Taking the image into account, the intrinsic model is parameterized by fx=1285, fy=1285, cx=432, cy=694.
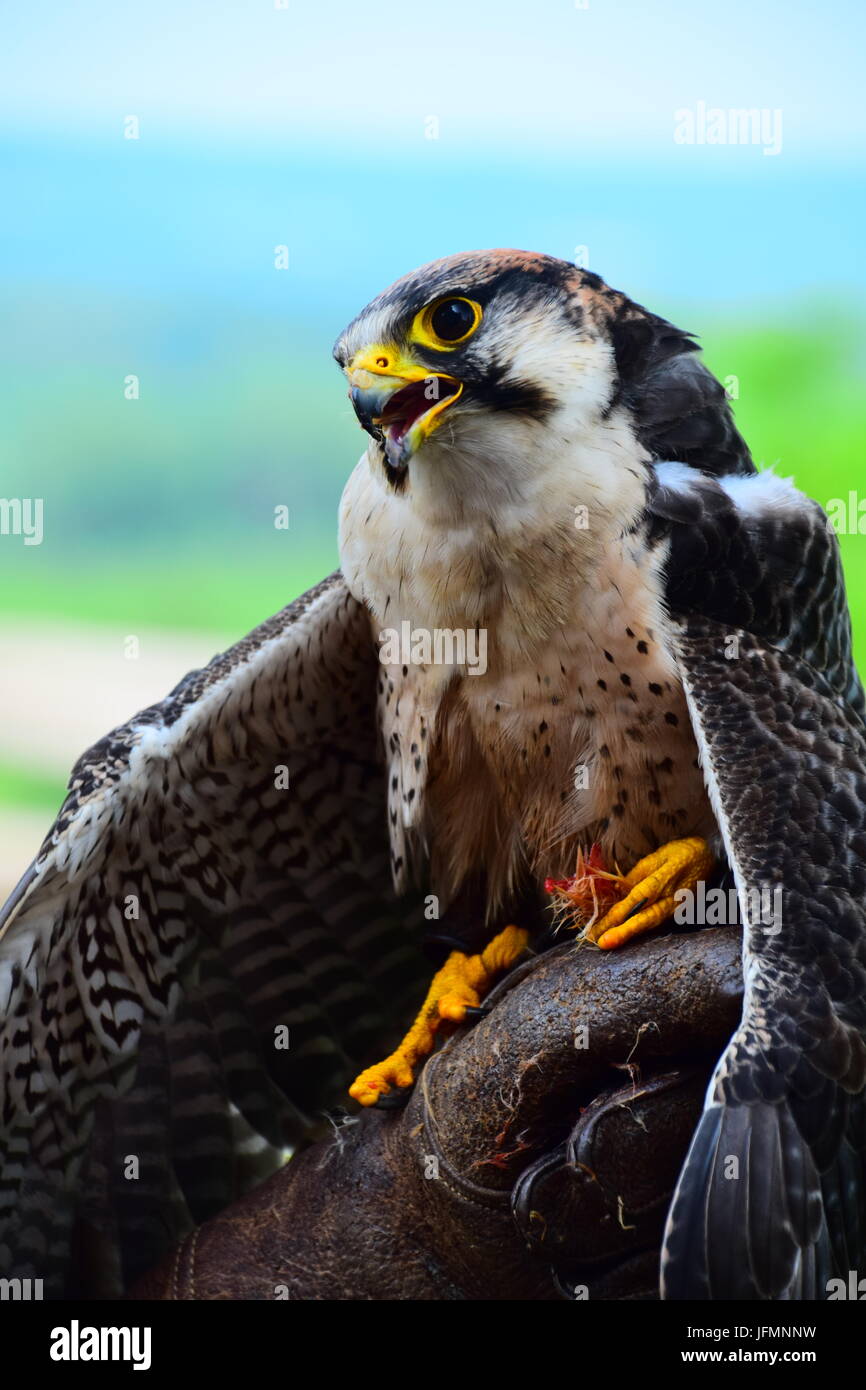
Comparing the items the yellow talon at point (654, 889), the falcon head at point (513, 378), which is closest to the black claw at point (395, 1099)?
the yellow talon at point (654, 889)

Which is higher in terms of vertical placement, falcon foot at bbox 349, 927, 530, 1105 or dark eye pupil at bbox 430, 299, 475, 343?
dark eye pupil at bbox 430, 299, 475, 343

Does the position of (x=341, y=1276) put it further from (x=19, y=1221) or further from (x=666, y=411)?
(x=666, y=411)

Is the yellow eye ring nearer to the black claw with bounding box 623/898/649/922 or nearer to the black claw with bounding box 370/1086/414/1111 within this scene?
the black claw with bounding box 623/898/649/922

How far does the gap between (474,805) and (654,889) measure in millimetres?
402

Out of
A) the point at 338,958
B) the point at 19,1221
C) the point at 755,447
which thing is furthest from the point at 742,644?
the point at 755,447

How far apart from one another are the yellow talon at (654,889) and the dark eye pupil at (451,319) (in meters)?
0.79

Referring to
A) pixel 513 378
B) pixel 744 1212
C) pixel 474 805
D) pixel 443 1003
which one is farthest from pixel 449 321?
pixel 744 1212

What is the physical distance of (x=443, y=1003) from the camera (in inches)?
83.0

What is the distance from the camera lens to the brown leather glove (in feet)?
5.67

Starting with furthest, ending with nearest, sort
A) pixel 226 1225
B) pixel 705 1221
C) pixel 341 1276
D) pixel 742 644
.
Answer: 1. pixel 226 1225
2. pixel 341 1276
3. pixel 742 644
4. pixel 705 1221

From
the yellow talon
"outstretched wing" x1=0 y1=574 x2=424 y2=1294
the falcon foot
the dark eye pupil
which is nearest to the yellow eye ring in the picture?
the dark eye pupil

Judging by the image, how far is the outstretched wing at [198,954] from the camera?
2213mm

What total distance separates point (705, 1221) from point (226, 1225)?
1.03 meters

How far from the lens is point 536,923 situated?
2209mm
